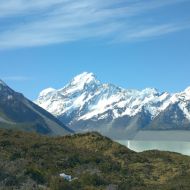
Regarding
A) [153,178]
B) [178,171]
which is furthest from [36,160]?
[178,171]

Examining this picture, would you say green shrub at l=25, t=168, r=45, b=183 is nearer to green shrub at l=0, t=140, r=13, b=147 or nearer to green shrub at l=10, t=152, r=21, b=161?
green shrub at l=10, t=152, r=21, b=161

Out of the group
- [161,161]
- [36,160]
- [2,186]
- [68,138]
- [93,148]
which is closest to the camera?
[2,186]

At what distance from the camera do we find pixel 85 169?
10188 cm

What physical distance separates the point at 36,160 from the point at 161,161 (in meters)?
57.5

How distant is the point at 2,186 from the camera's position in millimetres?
75062

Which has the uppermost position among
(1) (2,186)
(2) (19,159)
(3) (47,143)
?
(3) (47,143)

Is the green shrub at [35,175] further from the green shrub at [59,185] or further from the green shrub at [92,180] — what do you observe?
the green shrub at [92,180]

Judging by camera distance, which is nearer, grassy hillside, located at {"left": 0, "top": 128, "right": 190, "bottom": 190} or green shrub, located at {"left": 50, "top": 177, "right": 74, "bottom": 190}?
green shrub, located at {"left": 50, "top": 177, "right": 74, "bottom": 190}

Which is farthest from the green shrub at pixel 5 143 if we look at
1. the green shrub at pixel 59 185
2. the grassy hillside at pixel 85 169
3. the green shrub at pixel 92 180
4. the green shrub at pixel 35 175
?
the green shrub at pixel 92 180

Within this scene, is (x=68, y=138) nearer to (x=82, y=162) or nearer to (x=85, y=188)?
(x=82, y=162)

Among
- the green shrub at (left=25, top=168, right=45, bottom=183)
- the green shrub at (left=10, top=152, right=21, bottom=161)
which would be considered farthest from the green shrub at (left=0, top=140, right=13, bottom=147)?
the green shrub at (left=25, top=168, right=45, bottom=183)

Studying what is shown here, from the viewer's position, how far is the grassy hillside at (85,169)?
80.7m

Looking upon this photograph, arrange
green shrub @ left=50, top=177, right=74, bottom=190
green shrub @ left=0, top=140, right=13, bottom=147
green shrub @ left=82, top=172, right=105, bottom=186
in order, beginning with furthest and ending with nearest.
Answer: green shrub @ left=0, top=140, right=13, bottom=147 < green shrub @ left=82, top=172, right=105, bottom=186 < green shrub @ left=50, top=177, right=74, bottom=190

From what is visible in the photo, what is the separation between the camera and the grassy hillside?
80.7m
